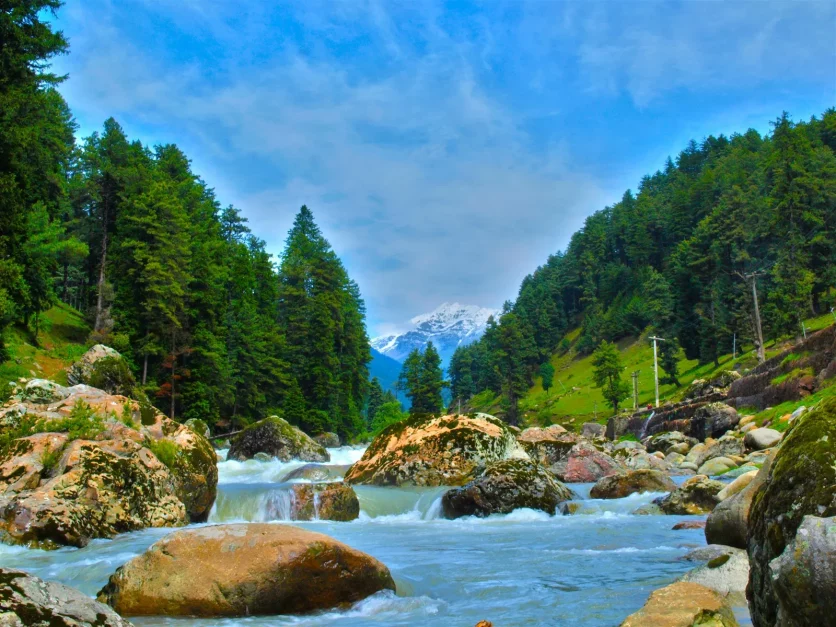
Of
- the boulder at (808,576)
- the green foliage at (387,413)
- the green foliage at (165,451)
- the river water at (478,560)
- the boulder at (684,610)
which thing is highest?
the green foliage at (387,413)

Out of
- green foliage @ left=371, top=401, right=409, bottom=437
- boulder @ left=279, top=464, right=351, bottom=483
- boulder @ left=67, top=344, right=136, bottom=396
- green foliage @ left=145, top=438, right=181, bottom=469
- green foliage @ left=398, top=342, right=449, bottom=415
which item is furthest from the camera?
green foliage @ left=398, top=342, right=449, bottom=415

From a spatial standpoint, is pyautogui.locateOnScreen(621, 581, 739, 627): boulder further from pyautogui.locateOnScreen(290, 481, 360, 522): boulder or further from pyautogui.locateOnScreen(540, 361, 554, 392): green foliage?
pyautogui.locateOnScreen(540, 361, 554, 392): green foliage

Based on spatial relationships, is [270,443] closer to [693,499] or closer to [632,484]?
[632,484]

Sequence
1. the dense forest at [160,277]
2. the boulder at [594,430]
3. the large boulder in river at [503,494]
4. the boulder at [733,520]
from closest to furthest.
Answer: the boulder at [733,520]
the large boulder in river at [503,494]
the dense forest at [160,277]
the boulder at [594,430]

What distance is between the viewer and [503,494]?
1695 centimetres

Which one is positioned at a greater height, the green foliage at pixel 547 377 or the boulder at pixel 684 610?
the green foliage at pixel 547 377

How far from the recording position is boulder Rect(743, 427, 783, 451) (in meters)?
25.7

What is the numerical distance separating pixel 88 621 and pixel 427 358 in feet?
259

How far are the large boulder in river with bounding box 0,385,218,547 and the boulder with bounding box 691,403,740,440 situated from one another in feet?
97.3

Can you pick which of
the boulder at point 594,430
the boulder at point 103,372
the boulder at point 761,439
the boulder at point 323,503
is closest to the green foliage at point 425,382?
the boulder at point 594,430

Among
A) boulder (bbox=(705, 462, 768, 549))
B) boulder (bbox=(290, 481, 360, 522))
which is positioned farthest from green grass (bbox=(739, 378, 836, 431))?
boulder (bbox=(705, 462, 768, 549))

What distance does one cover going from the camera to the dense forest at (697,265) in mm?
65812

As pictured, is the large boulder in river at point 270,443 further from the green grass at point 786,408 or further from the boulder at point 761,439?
the green grass at point 786,408

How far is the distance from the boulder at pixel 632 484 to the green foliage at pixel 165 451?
43.2 feet
